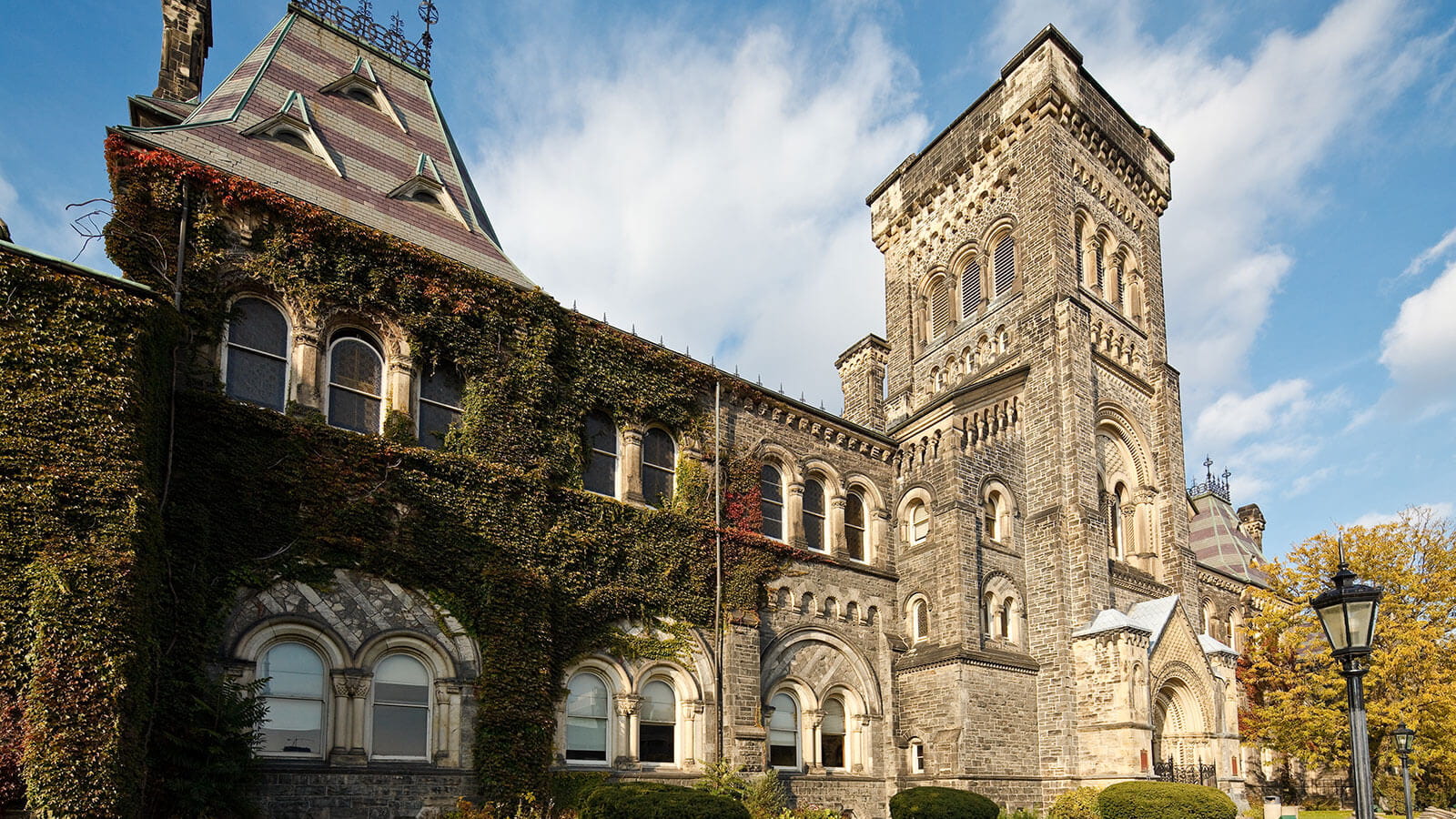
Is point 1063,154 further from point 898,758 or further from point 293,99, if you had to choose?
point 293,99

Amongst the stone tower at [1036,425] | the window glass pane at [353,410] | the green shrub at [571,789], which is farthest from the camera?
the stone tower at [1036,425]

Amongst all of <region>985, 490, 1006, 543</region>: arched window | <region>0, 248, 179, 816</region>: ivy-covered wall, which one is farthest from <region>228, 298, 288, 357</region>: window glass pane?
<region>985, 490, 1006, 543</region>: arched window

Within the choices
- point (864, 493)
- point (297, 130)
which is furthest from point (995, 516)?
point (297, 130)

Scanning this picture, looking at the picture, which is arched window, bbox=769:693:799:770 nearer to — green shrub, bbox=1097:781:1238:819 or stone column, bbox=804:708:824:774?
stone column, bbox=804:708:824:774

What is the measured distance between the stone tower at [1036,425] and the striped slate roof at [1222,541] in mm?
12714

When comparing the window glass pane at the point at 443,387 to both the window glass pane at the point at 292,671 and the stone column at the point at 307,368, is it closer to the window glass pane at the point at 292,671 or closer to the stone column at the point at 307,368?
the stone column at the point at 307,368

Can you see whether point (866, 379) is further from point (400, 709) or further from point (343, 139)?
point (400, 709)

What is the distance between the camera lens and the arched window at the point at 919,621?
81.7ft

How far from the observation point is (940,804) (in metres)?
20.0

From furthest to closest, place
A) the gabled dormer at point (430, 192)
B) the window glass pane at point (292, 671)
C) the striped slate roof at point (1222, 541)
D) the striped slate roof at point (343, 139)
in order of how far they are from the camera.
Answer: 1. the striped slate roof at point (1222, 541)
2. the gabled dormer at point (430, 192)
3. the striped slate roof at point (343, 139)
4. the window glass pane at point (292, 671)

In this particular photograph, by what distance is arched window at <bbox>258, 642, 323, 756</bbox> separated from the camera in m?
15.4

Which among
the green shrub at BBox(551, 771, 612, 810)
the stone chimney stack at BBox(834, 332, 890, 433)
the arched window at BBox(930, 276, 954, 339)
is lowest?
the green shrub at BBox(551, 771, 612, 810)

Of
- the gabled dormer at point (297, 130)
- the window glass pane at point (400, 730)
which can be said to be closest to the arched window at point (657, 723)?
the window glass pane at point (400, 730)

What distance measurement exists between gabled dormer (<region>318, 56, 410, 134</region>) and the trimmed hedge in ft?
51.8
